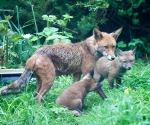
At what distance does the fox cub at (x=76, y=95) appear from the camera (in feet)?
24.5

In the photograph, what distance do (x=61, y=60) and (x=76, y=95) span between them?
93 centimetres

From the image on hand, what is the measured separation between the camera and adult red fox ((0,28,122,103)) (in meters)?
7.80

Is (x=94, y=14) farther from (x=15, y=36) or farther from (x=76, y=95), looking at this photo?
(x=76, y=95)

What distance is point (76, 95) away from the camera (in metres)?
7.59

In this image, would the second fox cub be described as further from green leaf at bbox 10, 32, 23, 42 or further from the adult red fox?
green leaf at bbox 10, 32, 23, 42

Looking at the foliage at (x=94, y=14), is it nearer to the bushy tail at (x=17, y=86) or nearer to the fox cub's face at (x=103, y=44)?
the fox cub's face at (x=103, y=44)

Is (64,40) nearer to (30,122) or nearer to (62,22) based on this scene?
(62,22)

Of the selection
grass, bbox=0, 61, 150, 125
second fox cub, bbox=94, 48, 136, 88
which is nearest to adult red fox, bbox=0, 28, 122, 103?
grass, bbox=0, 61, 150, 125

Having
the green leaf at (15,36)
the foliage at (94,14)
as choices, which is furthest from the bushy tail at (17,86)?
the foliage at (94,14)

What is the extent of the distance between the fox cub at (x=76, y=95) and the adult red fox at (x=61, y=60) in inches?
18.5

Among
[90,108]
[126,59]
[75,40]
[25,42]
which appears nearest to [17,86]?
[90,108]

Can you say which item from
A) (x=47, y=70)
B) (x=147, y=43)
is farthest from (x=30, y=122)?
(x=147, y=43)

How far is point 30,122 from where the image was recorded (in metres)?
6.44

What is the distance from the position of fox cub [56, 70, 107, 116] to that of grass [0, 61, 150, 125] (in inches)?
6.1
